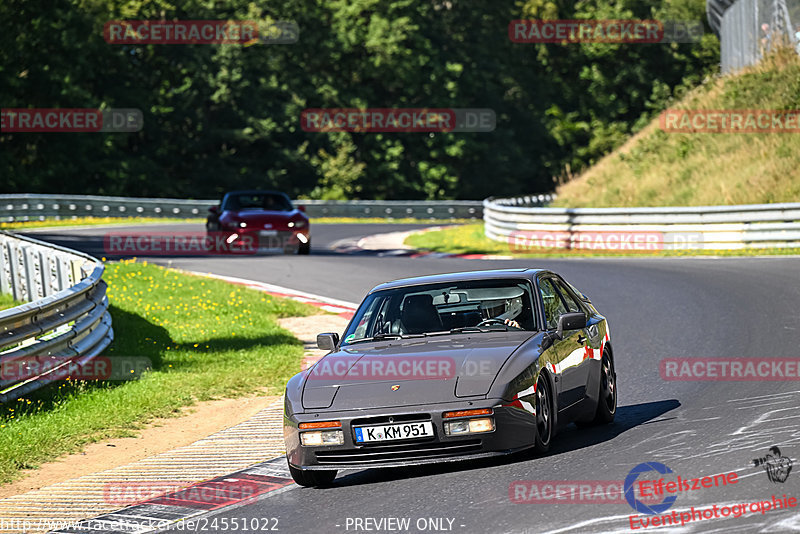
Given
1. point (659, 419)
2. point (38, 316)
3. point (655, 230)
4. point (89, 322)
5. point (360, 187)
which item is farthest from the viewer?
point (360, 187)

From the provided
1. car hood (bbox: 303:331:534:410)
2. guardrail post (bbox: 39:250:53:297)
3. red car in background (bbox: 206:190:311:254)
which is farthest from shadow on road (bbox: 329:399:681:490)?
red car in background (bbox: 206:190:311:254)

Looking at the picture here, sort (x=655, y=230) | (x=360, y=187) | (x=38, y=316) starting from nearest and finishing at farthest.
Answer: (x=38, y=316), (x=655, y=230), (x=360, y=187)

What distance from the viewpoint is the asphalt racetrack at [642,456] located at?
6.17 m

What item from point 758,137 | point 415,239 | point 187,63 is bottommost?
point 415,239

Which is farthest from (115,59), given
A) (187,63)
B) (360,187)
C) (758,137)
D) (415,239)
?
(758,137)

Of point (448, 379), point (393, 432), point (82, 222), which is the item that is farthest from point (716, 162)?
point (393, 432)

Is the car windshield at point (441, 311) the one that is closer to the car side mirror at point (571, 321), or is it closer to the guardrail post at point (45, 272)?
the car side mirror at point (571, 321)

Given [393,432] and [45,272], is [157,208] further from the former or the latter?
[393,432]

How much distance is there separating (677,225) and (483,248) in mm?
5758

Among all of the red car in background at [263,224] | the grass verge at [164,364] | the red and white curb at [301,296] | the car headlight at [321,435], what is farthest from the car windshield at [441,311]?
the red car in background at [263,224]

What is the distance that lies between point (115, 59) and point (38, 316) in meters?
53.4

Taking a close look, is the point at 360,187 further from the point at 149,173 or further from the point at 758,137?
the point at 758,137

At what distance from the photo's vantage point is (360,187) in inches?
2638

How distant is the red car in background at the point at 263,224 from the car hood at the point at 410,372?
19.0 meters
